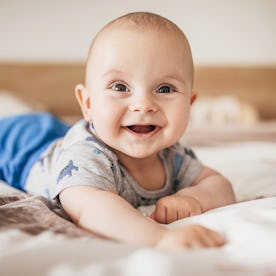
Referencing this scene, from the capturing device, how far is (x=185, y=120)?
77 centimetres

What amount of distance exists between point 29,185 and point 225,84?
2.07 m

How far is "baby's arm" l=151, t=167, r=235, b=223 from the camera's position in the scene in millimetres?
699

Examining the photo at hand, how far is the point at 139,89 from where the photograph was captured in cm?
70

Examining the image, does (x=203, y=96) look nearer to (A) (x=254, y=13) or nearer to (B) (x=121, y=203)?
(A) (x=254, y=13)

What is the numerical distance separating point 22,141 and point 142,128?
0.49 metres

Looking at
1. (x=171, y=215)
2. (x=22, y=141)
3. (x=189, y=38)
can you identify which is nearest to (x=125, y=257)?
(x=171, y=215)

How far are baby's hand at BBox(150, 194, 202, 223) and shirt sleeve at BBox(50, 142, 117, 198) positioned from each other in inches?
2.9

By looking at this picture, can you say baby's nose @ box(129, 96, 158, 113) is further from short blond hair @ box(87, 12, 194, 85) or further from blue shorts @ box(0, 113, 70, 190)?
blue shorts @ box(0, 113, 70, 190)

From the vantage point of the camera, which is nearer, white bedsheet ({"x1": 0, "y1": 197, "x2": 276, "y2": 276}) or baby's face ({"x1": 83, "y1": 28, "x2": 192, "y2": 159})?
white bedsheet ({"x1": 0, "y1": 197, "x2": 276, "y2": 276})

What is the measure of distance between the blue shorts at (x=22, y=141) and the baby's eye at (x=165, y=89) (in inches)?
17.2

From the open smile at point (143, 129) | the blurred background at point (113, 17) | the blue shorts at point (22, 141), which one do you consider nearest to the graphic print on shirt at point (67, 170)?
the open smile at point (143, 129)

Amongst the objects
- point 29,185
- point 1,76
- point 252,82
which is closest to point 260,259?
point 29,185

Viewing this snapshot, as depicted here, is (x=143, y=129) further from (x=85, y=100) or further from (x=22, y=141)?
(x=22, y=141)

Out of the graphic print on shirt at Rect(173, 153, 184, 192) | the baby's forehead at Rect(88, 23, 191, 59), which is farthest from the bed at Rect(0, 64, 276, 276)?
the baby's forehead at Rect(88, 23, 191, 59)
